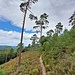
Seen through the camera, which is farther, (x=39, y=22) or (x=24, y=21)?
(x=39, y=22)

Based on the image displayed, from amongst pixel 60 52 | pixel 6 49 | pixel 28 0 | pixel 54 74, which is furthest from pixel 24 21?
pixel 6 49

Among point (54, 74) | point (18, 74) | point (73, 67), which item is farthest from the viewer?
point (18, 74)

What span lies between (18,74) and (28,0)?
384 inches

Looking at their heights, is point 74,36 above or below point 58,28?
below

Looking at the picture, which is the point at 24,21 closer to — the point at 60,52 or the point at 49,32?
the point at 60,52

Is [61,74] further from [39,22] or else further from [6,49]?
[6,49]

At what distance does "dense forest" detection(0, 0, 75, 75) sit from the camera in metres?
12.9

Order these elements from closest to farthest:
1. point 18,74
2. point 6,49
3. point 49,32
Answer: point 18,74
point 49,32
point 6,49

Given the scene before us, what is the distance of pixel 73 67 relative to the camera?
10.6 metres

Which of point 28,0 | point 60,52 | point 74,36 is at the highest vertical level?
point 28,0

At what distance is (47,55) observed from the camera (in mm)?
20828

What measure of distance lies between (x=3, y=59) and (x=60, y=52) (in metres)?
65.8

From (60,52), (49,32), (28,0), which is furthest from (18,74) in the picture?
(49,32)

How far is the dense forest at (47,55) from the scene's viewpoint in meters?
12.9
